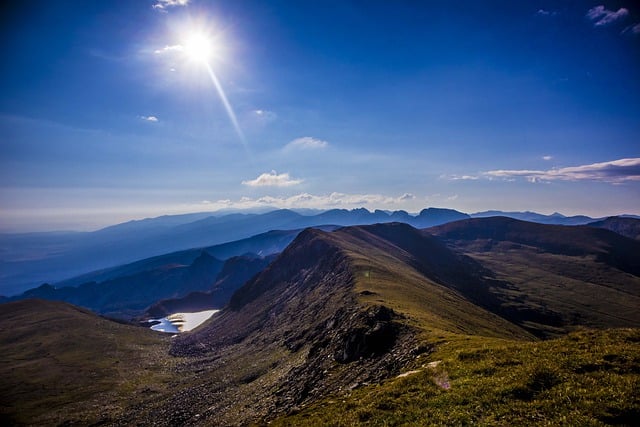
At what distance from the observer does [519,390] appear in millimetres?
19188

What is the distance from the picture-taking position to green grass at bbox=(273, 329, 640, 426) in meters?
16.4

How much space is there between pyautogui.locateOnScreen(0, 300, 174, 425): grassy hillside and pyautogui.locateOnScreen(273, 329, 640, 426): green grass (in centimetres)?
8614

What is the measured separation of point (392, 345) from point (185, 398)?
64424mm

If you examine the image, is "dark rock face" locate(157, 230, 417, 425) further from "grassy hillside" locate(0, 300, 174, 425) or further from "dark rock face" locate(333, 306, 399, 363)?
"grassy hillside" locate(0, 300, 174, 425)

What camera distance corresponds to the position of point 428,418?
19156 mm

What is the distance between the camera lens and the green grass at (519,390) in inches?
645

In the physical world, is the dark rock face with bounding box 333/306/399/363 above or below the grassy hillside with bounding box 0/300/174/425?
above

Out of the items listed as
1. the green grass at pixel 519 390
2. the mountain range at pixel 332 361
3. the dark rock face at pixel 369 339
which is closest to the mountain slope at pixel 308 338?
the dark rock face at pixel 369 339

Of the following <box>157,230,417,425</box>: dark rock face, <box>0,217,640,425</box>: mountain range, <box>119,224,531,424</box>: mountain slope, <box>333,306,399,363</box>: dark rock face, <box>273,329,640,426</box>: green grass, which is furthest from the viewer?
<box>333,306,399,363</box>: dark rock face

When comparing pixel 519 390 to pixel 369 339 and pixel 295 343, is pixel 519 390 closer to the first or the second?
pixel 369 339

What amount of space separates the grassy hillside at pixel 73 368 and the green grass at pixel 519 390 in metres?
86.1

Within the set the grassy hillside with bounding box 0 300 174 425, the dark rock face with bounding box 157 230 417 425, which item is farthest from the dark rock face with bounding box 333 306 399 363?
the grassy hillside with bounding box 0 300 174 425

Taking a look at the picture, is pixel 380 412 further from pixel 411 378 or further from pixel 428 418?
pixel 411 378

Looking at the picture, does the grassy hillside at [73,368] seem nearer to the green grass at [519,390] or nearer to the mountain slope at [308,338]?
the mountain slope at [308,338]
